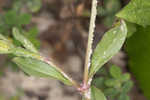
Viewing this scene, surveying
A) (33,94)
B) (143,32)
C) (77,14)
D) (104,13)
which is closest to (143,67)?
(143,32)

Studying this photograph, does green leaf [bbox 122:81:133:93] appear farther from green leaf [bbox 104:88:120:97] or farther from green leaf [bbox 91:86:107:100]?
green leaf [bbox 91:86:107:100]

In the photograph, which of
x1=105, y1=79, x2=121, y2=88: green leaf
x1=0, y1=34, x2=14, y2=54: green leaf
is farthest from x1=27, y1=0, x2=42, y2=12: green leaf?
x1=0, y1=34, x2=14, y2=54: green leaf

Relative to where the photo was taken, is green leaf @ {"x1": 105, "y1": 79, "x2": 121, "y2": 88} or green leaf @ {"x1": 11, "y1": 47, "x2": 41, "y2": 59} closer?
green leaf @ {"x1": 11, "y1": 47, "x2": 41, "y2": 59}

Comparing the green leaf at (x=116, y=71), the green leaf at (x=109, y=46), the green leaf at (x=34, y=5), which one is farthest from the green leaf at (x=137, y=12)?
the green leaf at (x=34, y=5)

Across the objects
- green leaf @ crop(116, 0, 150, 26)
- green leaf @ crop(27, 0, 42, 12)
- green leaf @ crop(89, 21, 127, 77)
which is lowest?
green leaf @ crop(27, 0, 42, 12)

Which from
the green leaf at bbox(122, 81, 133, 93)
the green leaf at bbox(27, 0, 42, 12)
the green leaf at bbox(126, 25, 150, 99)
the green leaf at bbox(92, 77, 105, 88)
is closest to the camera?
the green leaf at bbox(122, 81, 133, 93)
